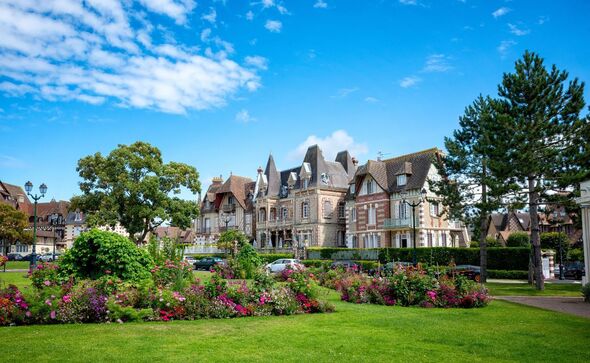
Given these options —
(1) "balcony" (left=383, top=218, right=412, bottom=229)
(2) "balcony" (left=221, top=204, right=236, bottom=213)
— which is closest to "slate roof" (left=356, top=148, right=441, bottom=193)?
(1) "balcony" (left=383, top=218, right=412, bottom=229)

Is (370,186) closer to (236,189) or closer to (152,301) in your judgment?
(236,189)

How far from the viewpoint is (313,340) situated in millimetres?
10094

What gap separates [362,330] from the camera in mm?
11453

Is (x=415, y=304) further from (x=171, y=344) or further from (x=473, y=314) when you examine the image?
(x=171, y=344)

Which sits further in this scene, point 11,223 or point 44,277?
point 11,223

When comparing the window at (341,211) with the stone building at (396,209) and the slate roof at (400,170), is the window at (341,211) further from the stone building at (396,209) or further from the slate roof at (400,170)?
the slate roof at (400,170)

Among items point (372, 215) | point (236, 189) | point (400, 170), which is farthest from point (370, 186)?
point (236, 189)

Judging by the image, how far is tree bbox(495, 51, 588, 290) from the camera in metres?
25.4

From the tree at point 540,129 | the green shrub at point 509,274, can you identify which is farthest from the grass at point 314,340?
the green shrub at point 509,274

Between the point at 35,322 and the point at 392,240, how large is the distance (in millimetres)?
38603

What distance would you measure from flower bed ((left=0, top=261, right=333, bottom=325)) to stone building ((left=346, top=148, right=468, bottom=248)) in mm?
30627

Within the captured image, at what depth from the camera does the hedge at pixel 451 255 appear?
37.4 metres

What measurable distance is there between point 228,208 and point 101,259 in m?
52.2

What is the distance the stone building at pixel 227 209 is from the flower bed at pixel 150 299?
48502 millimetres
